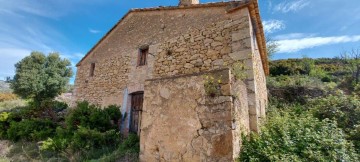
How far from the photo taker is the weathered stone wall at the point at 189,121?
10.1 feet

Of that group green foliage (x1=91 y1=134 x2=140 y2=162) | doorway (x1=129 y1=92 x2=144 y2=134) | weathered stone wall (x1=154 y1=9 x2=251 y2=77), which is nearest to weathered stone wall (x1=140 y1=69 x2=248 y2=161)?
green foliage (x1=91 y1=134 x2=140 y2=162)

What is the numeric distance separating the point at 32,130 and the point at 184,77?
7033 mm

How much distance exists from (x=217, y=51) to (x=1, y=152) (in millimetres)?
7603

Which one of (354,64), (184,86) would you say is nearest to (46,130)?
(184,86)

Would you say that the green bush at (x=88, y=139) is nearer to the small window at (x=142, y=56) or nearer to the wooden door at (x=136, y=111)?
the wooden door at (x=136, y=111)

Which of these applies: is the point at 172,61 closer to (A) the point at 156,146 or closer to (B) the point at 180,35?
(B) the point at 180,35

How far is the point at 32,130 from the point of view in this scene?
295 inches

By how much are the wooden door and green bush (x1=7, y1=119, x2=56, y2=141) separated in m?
3.02

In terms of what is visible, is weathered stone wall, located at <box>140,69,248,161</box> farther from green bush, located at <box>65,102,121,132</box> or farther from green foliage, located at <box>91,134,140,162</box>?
green bush, located at <box>65,102,121,132</box>

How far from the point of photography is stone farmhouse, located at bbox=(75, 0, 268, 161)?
3.24 metres

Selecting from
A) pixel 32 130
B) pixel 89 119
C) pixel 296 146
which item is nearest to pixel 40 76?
pixel 32 130

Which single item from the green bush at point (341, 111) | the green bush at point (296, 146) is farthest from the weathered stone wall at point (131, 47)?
the green bush at point (341, 111)

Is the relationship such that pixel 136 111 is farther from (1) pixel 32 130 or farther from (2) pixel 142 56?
(1) pixel 32 130

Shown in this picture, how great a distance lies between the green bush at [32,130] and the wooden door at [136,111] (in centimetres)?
302
